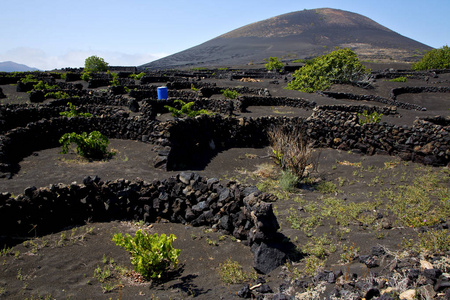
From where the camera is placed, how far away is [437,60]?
51.9m

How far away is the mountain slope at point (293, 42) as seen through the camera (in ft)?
420

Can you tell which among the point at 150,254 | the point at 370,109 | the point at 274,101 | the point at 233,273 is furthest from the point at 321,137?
Answer: the point at 150,254

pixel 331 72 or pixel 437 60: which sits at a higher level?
pixel 437 60

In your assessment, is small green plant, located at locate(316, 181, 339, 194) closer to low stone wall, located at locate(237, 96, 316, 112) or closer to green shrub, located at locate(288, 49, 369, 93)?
low stone wall, located at locate(237, 96, 316, 112)

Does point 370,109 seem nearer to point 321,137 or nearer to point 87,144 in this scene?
point 321,137

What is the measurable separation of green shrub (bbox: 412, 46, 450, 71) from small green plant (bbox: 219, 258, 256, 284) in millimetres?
59637

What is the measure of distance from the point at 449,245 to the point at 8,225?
8.19 meters

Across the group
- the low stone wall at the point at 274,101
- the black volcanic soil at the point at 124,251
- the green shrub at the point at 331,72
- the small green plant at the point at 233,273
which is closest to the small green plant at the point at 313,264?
the black volcanic soil at the point at 124,251

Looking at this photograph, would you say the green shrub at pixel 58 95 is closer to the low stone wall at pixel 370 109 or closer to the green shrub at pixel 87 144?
the green shrub at pixel 87 144

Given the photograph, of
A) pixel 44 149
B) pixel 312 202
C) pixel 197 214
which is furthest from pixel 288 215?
pixel 44 149

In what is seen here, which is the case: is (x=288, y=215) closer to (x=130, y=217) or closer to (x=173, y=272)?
(x=173, y=272)

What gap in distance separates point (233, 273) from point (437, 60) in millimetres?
60624

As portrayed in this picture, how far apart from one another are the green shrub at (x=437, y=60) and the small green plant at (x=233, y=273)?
196ft

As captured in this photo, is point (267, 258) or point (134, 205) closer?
point (267, 258)
